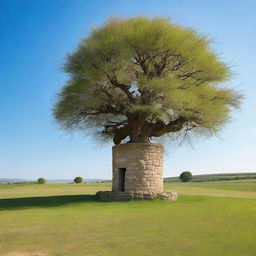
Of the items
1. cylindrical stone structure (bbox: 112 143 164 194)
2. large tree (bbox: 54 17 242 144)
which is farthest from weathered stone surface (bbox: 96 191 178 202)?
large tree (bbox: 54 17 242 144)

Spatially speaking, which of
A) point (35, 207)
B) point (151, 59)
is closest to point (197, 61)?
point (151, 59)

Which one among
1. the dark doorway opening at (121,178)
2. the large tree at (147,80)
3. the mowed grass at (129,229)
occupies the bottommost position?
the mowed grass at (129,229)

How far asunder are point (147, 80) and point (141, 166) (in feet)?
20.0

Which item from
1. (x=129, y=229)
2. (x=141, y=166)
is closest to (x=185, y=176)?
(x=141, y=166)

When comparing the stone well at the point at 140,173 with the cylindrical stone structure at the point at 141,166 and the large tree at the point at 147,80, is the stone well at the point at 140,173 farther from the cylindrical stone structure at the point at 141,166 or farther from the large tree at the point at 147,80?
the large tree at the point at 147,80

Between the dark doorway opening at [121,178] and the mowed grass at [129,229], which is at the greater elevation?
the dark doorway opening at [121,178]

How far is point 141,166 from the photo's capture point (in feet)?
79.8

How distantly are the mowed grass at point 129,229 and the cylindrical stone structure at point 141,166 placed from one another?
1878 mm

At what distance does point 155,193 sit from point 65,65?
1207 centimetres

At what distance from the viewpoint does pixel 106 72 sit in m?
24.1

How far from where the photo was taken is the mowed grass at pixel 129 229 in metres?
10.2

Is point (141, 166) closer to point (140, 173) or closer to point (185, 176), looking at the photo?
point (140, 173)

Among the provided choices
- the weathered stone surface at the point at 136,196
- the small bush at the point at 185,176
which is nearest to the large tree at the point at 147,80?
the weathered stone surface at the point at 136,196

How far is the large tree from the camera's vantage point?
24.0 m
